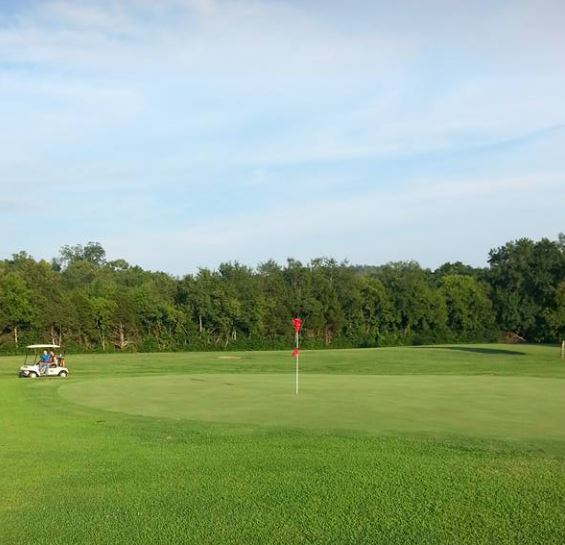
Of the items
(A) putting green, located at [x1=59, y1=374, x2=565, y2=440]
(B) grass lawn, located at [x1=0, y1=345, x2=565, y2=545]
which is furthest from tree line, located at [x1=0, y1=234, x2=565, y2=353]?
(B) grass lawn, located at [x1=0, y1=345, x2=565, y2=545]

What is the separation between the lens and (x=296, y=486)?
8.23 metres

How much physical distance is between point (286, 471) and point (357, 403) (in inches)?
327

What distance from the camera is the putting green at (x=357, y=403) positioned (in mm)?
13352

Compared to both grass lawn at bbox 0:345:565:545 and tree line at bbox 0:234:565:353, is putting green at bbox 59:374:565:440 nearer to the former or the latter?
grass lawn at bbox 0:345:565:545

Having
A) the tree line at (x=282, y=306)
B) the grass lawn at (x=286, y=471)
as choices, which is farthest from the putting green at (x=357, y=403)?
the tree line at (x=282, y=306)

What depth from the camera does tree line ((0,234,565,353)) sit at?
237 ft

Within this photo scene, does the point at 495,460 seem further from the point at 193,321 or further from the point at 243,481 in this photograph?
the point at 193,321

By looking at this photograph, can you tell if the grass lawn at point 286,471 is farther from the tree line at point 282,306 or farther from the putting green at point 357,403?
the tree line at point 282,306

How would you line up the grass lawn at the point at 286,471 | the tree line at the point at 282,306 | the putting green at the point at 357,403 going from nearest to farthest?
the grass lawn at the point at 286,471
the putting green at the point at 357,403
the tree line at the point at 282,306

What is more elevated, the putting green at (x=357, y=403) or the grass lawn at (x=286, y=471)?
the grass lawn at (x=286, y=471)

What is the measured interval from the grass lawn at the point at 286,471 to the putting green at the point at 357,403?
0.28 feet

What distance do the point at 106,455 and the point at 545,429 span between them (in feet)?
26.8

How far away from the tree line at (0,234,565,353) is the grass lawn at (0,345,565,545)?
55.7 metres

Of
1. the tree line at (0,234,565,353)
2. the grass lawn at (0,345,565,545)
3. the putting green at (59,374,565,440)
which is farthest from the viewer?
the tree line at (0,234,565,353)
